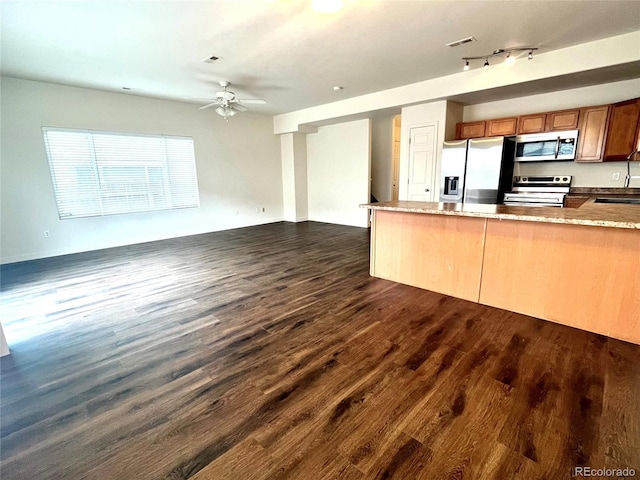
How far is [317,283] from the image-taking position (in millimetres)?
3584

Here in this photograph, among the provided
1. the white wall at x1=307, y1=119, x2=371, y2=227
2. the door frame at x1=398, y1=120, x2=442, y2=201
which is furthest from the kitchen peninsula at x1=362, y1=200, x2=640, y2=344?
the white wall at x1=307, y1=119, x2=371, y2=227

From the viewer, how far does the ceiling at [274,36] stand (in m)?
2.72

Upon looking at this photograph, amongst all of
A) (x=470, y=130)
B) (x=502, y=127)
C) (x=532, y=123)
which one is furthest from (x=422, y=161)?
(x=532, y=123)

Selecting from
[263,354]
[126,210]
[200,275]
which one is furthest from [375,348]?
[126,210]

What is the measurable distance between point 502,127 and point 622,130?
Answer: 1430mm

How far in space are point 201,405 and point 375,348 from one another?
1271 millimetres

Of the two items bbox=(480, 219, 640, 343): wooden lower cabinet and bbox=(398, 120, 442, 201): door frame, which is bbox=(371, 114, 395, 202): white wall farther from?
bbox=(480, 219, 640, 343): wooden lower cabinet

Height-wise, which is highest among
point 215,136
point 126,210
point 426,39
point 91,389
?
point 426,39

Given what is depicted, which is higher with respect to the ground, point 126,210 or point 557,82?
point 557,82

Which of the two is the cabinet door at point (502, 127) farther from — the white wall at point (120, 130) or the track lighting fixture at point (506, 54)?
the white wall at point (120, 130)

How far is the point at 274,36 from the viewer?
10.7 feet

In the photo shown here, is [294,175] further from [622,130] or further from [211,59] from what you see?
[622,130]

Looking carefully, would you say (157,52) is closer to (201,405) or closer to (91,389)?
(91,389)

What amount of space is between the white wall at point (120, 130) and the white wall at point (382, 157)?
275cm
